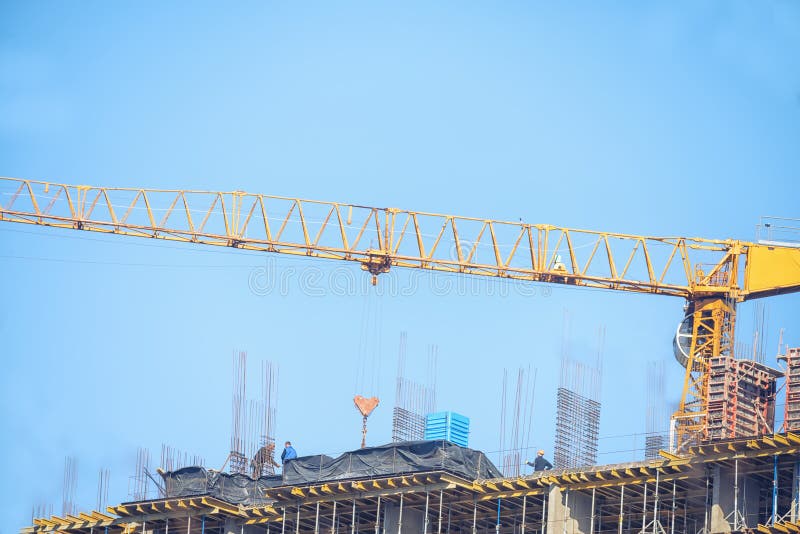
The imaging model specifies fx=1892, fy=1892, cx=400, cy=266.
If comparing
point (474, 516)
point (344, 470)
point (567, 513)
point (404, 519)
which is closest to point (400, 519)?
point (404, 519)

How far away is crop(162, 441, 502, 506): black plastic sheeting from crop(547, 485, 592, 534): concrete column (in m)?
4.61

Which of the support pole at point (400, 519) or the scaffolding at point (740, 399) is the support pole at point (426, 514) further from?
the scaffolding at point (740, 399)

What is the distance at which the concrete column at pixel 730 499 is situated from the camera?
81.8 m

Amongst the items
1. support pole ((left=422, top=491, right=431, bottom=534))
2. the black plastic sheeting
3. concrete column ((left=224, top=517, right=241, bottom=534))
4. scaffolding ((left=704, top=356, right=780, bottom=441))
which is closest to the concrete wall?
support pole ((left=422, top=491, right=431, bottom=534))

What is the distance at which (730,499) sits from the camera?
271 ft

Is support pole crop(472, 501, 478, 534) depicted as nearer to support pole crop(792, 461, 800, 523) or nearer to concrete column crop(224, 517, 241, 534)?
concrete column crop(224, 517, 241, 534)

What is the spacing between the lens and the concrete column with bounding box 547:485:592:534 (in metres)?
86.2

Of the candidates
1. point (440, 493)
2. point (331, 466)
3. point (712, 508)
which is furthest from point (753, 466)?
point (331, 466)

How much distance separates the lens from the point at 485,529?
9156 centimetres

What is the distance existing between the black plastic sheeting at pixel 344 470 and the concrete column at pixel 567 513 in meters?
4.61

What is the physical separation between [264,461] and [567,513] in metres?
19.5

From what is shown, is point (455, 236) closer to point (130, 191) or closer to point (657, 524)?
point (130, 191)

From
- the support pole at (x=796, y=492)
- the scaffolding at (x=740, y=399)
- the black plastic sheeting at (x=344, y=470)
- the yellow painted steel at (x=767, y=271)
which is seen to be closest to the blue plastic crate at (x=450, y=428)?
the black plastic sheeting at (x=344, y=470)

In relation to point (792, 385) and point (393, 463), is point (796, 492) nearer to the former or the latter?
point (792, 385)
